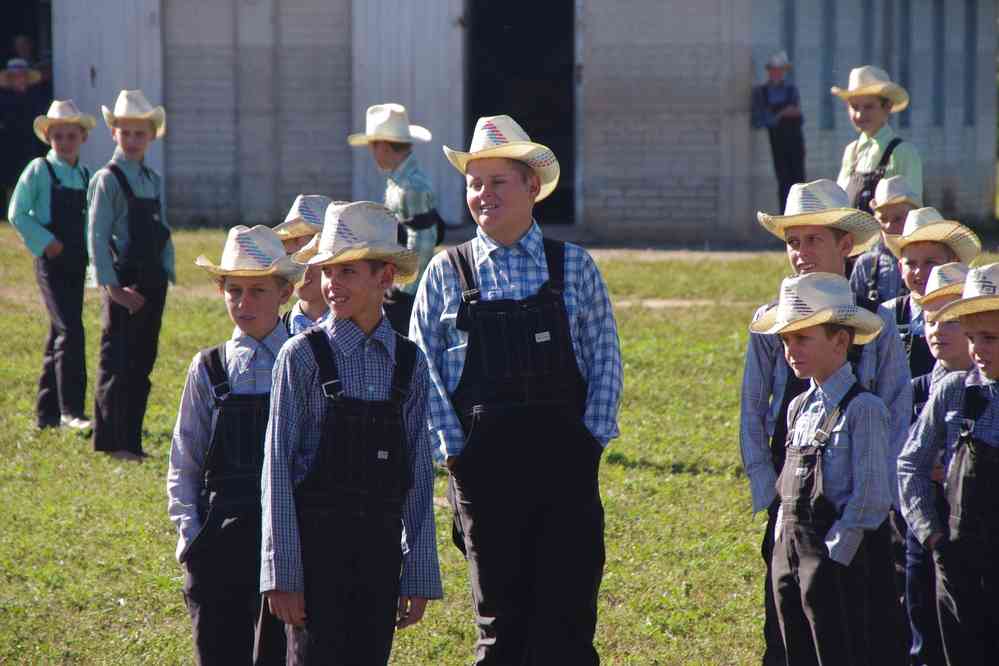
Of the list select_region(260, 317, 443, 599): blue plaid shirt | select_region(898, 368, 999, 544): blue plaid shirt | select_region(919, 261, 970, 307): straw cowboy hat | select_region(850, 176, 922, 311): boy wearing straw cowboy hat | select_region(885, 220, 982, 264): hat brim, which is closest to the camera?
select_region(260, 317, 443, 599): blue plaid shirt

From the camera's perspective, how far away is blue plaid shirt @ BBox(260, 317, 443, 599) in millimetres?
4746

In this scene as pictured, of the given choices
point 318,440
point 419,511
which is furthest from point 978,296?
point 318,440

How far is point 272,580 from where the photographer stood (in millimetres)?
4727

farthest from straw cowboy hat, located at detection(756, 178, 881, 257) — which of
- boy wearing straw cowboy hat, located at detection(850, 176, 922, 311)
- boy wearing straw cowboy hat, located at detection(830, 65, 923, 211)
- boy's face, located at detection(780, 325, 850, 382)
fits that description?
boy wearing straw cowboy hat, located at detection(830, 65, 923, 211)

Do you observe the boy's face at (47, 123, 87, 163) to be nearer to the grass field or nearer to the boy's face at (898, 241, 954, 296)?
the grass field

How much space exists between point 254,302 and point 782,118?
50.7 feet

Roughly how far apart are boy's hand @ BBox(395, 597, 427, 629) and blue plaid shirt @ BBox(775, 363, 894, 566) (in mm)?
1223

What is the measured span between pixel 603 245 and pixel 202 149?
18.4 ft

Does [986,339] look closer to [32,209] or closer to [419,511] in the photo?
[419,511]

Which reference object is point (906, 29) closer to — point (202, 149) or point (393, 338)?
point (202, 149)

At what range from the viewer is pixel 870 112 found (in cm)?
984

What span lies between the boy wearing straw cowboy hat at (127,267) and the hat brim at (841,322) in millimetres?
5265

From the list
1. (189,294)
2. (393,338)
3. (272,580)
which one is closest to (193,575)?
(272,580)

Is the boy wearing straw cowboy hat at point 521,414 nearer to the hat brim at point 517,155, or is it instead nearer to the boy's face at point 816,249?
the hat brim at point 517,155
